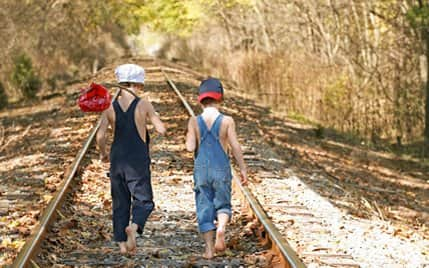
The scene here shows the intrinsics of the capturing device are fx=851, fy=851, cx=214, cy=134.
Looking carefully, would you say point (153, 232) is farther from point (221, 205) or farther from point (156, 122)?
point (156, 122)

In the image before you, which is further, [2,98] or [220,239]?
[2,98]

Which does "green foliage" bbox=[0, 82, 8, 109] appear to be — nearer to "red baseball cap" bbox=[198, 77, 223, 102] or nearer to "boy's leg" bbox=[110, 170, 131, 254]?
"boy's leg" bbox=[110, 170, 131, 254]

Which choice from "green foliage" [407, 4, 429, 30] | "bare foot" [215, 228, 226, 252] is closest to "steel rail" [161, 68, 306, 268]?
"bare foot" [215, 228, 226, 252]

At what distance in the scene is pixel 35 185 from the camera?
34.0ft

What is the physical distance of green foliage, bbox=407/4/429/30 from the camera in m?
18.9

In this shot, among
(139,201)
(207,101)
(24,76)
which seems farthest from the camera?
(24,76)

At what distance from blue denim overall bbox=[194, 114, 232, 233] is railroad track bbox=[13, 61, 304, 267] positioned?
0.39 meters

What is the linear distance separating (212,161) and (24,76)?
21669 millimetres

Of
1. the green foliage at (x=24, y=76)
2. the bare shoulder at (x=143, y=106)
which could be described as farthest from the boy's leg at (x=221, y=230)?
the green foliage at (x=24, y=76)

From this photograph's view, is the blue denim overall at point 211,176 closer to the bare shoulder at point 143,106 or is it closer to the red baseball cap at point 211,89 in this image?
the red baseball cap at point 211,89

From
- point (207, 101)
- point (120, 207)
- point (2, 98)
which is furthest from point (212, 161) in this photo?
point (2, 98)

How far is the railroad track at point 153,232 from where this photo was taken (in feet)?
22.0

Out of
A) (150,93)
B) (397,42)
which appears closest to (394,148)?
(397,42)

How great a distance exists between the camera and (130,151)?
6762 millimetres
